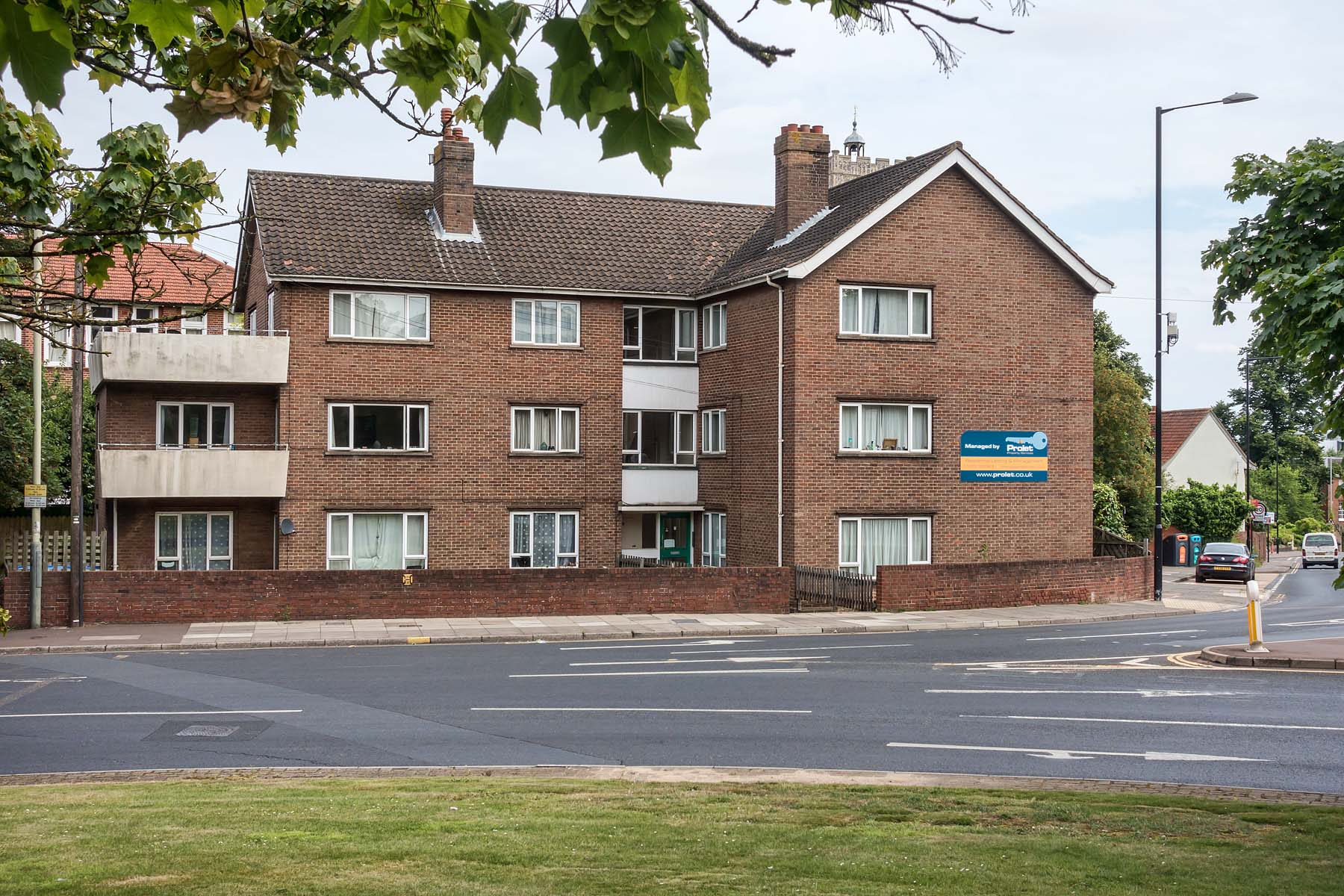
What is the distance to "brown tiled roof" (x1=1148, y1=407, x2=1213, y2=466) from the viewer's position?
272ft

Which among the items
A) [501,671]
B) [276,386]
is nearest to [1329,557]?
[276,386]

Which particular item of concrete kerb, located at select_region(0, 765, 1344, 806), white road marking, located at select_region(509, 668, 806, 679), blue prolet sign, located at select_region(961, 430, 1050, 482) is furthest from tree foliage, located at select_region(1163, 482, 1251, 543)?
concrete kerb, located at select_region(0, 765, 1344, 806)

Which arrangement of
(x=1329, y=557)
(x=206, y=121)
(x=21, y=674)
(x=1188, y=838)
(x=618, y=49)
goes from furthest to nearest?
(x=1329, y=557)
(x=21, y=674)
(x=1188, y=838)
(x=206, y=121)
(x=618, y=49)

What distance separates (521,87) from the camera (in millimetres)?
4316

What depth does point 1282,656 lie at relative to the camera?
870 inches

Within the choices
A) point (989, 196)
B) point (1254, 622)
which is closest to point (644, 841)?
point (1254, 622)

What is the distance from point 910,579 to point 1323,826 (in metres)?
21.8

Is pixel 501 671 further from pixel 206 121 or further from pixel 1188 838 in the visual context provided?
pixel 206 121

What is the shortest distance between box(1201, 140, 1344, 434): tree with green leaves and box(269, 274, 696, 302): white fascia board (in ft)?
A: 59.6

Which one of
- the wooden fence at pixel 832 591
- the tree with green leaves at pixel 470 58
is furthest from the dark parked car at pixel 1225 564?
the tree with green leaves at pixel 470 58

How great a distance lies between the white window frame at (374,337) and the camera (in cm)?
3281

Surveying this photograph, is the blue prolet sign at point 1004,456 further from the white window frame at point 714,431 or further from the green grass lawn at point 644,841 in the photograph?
the green grass lawn at point 644,841

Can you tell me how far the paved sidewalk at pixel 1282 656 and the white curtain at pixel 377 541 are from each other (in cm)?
1862

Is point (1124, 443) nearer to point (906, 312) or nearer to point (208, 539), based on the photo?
point (906, 312)
